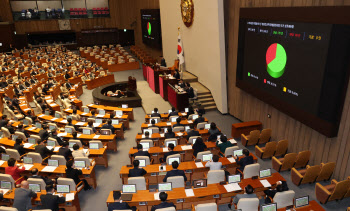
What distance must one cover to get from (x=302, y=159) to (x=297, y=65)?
10.9 ft

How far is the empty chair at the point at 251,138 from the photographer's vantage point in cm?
1104

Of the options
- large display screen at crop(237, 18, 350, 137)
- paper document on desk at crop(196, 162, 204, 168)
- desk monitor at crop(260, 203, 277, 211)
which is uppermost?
large display screen at crop(237, 18, 350, 137)

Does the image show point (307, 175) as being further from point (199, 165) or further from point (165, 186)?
point (165, 186)

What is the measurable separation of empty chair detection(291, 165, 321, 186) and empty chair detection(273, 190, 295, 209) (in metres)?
2.04

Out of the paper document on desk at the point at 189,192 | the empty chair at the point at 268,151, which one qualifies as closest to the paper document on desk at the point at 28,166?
the paper document on desk at the point at 189,192

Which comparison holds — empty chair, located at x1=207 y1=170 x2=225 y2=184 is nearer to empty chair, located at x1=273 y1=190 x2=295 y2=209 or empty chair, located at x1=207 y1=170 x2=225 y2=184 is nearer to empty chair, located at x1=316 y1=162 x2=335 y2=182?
empty chair, located at x1=273 y1=190 x2=295 y2=209

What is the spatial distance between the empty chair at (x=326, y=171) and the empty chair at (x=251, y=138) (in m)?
2.98

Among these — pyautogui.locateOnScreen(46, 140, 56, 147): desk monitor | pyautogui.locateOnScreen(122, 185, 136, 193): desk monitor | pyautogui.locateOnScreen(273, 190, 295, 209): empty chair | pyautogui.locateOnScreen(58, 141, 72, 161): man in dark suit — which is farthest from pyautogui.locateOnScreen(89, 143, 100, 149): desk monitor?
pyautogui.locateOnScreen(273, 190, 295, 209): empty chair

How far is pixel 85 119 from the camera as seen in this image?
42.6 feet

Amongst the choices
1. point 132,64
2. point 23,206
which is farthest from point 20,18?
point 23,206

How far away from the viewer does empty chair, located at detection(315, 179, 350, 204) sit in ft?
24.3

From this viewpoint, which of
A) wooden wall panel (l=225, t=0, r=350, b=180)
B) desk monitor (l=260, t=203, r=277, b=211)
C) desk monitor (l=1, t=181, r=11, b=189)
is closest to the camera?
desk monitor (l=260, t=203, r=277, b=211)

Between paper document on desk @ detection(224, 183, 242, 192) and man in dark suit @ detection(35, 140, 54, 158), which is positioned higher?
man in dark suit @ detection(35, 140, 54, 158)

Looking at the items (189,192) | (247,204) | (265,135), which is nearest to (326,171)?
(265,135)
